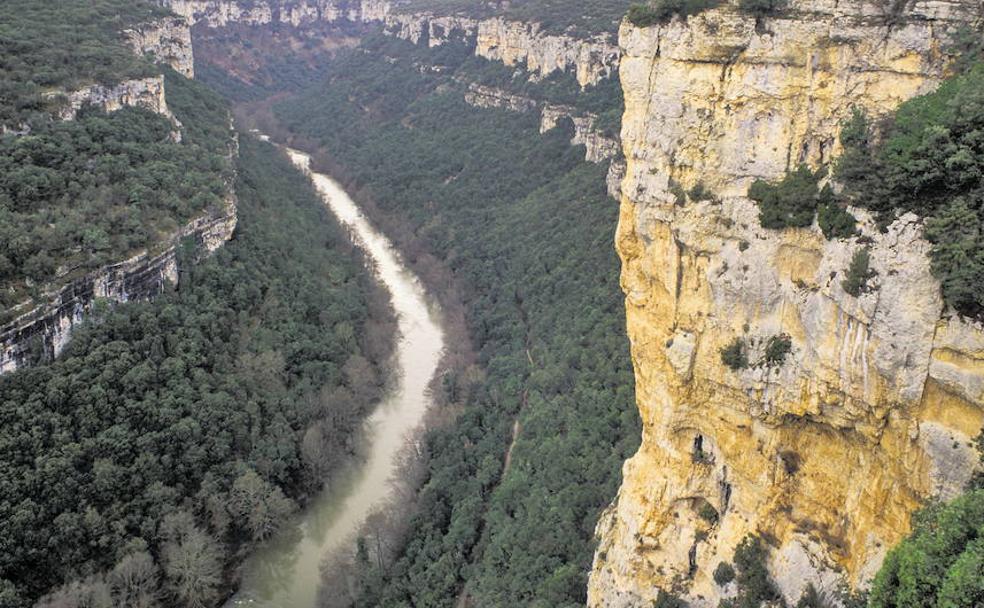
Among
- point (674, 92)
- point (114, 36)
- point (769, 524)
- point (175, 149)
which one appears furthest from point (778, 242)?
point (114, 36)

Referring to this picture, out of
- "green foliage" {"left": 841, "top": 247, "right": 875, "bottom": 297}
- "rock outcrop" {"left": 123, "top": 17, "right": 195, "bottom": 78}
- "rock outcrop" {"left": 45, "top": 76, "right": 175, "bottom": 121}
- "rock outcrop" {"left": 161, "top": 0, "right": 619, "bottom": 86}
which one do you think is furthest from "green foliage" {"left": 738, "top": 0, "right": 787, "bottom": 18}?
"rock outcrop" {"left": 123, "top": 17, "right": 195, "bottom": 78}

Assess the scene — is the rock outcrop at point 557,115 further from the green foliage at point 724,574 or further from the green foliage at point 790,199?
the green foliage at point 724,574

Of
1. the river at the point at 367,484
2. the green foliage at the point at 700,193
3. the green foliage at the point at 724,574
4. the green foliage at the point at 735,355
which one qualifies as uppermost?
the green foliage at the point at 700,193

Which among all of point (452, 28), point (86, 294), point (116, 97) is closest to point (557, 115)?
point (452, 28)

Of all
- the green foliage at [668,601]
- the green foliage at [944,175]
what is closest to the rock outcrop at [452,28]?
the green foliage at [668,601]

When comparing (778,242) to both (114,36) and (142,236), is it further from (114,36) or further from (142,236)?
(114,36)

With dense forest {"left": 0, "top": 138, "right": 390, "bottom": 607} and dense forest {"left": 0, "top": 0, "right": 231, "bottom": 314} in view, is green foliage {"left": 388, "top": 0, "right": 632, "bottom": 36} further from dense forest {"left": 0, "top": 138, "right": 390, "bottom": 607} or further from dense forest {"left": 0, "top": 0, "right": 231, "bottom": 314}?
dense forest {"left": 0, "top": 138, "right": 390, "bottom": 607}

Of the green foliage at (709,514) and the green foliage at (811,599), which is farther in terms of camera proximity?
the green foliage at (709,514)
